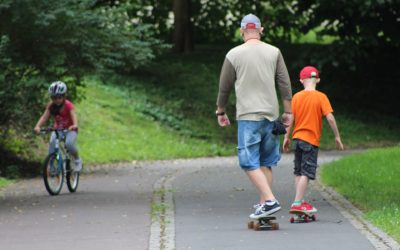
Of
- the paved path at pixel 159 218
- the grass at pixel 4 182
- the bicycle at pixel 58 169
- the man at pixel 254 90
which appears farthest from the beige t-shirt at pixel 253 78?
the grass at pixel 4 182

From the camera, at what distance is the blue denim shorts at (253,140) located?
10805 mm

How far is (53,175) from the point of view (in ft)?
51.3

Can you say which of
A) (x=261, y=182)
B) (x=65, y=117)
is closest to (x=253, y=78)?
(x=261, y=182)

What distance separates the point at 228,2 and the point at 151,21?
2.85m

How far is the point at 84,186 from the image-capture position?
17328mm

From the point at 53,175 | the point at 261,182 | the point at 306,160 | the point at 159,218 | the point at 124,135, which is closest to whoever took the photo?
the point at 261,182

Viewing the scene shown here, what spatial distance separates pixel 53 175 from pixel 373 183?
4.80 m

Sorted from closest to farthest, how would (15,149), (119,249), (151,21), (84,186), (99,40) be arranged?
(119,249), (84,186), (99,40), (15,149), (151,21)

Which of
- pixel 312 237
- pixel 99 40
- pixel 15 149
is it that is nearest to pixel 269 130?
pixel 312 237

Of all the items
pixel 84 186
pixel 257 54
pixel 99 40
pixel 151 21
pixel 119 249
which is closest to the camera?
pixel 119 249

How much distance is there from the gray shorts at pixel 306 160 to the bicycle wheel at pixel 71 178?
5.12 m

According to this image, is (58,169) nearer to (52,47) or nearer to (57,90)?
(57,90)

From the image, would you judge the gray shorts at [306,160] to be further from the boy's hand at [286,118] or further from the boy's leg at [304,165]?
the boy's hand at [286,118]

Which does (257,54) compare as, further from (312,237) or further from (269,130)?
(312,237)
